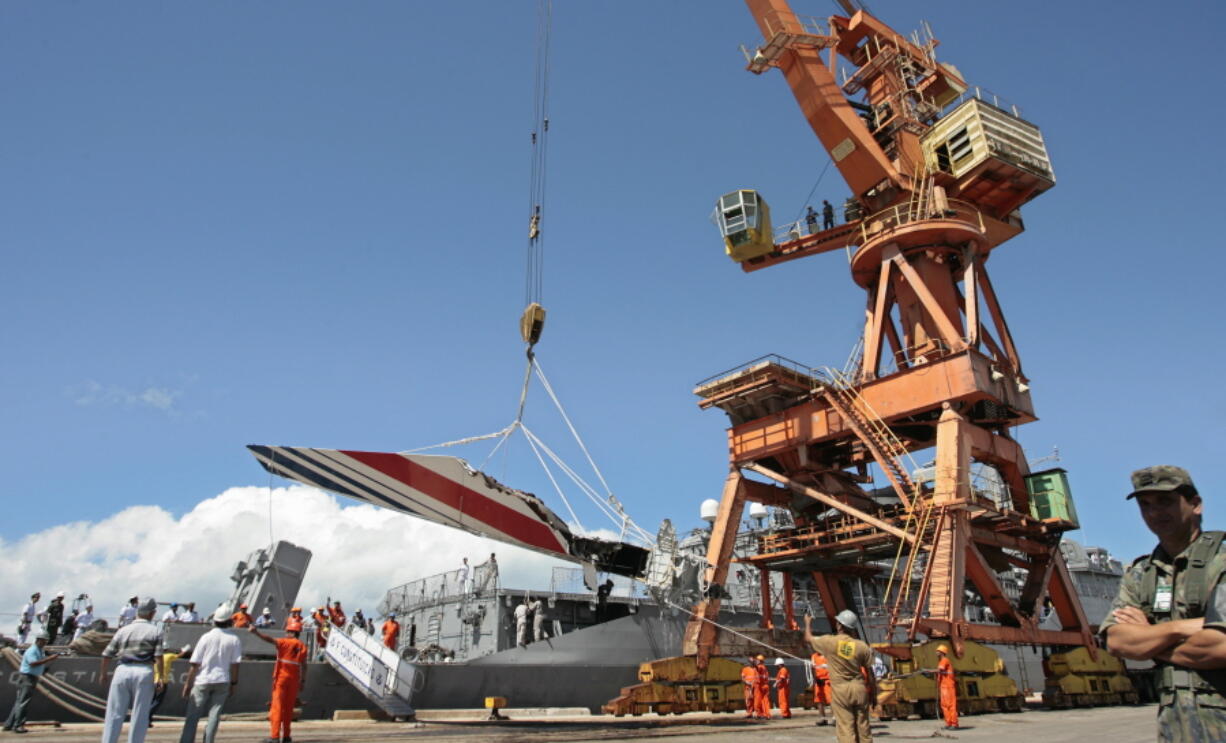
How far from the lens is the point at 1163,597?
10.2ft

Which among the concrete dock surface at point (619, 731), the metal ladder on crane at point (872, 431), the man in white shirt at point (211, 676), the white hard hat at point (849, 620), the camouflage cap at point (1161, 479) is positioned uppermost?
the metal ladder on crane at point (872, 431)

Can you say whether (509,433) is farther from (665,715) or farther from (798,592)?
(798,592)

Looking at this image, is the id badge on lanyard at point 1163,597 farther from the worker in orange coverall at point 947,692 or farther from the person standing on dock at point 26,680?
the worker in orange coverall at point 947,692

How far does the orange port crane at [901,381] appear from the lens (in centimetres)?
2125

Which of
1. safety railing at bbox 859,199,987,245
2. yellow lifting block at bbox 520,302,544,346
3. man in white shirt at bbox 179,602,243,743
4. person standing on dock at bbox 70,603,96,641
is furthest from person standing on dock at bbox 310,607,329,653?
safety railing at bbox 859,199,987,245

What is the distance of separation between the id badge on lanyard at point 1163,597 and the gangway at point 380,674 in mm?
13904

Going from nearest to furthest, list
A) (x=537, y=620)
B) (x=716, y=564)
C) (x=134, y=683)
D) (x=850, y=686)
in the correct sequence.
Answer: (x=134, y=683) < (x=850, y=686) < (x=537, y=620) < (x=716, y=564)

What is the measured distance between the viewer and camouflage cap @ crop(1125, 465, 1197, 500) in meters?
3.14

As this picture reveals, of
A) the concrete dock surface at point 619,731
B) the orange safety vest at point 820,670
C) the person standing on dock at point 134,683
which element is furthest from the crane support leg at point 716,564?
the person standing on dock at point 134,683

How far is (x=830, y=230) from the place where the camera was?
26.5 meters

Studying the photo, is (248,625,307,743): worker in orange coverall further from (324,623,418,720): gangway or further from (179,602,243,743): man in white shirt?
(324,623,418,720): gangway

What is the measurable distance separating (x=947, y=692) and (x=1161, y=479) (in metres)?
14.3

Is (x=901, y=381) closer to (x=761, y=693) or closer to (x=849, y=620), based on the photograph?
(x=761, y=693)

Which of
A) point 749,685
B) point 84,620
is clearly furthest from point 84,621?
point 749,685
